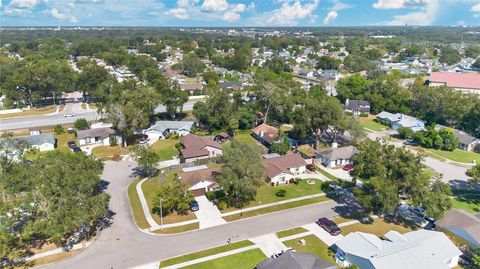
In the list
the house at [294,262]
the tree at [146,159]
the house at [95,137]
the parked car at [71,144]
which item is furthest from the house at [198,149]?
the house at [294,262]

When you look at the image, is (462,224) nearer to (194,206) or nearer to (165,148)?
(194,206)

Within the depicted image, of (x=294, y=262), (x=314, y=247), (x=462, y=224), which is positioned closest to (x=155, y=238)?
(x=294, y=262)

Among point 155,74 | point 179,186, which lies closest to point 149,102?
point 155,74

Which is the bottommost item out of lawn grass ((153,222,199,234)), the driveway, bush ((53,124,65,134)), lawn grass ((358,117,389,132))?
lawn grass ((153,222,199,234))

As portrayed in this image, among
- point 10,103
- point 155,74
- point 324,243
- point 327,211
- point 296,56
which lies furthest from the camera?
point 296,56

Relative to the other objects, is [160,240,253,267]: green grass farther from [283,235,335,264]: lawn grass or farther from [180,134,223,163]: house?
[180,134,223,163]: house

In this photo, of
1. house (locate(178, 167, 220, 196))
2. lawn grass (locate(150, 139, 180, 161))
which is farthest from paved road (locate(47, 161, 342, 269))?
lawn grass (locate(150, 139, 180, 161))

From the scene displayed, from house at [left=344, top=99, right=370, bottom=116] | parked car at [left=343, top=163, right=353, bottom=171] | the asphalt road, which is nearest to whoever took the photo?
parked car at [left=343, top=163, right=353, bottom=171]

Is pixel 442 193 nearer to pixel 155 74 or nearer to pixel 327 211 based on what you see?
Result: pixel 327 211
